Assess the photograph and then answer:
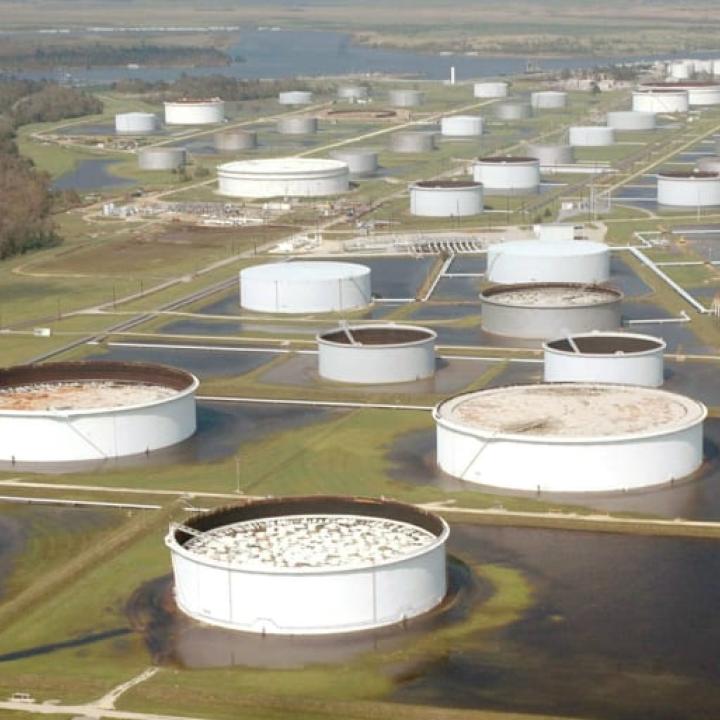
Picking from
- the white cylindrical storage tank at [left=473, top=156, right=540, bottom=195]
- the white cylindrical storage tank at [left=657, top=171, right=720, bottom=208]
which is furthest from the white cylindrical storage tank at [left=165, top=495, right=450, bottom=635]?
the white cylindrical storage tank at [left=473, top=156, right=540, bottom=195]

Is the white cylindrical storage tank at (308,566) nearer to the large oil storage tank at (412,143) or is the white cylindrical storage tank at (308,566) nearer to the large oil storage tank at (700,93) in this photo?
the large oil storage tank at (412,143)

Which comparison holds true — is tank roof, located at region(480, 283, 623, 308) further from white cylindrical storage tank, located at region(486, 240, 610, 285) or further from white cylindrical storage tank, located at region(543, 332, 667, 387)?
white cylindrical storage tank, located at region(543, 332, 667, 387)

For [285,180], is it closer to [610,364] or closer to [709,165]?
[709,165]

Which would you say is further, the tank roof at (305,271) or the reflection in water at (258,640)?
the tank roof at (305,271)

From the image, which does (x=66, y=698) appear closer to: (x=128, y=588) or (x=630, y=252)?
(x=128, y=588)

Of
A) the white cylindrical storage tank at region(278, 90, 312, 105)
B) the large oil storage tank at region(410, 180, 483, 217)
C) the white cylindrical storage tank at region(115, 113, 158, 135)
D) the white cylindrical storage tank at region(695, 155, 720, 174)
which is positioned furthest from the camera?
the white cylindrical storage tank at region(278, 90, 312, 105)

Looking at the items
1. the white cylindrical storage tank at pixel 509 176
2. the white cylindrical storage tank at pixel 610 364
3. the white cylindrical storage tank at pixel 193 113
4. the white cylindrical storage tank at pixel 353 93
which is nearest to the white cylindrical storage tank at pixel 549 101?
the white cylindrical storage tank at pixel 353 93

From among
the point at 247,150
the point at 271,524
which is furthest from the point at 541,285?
the point at 247,150
